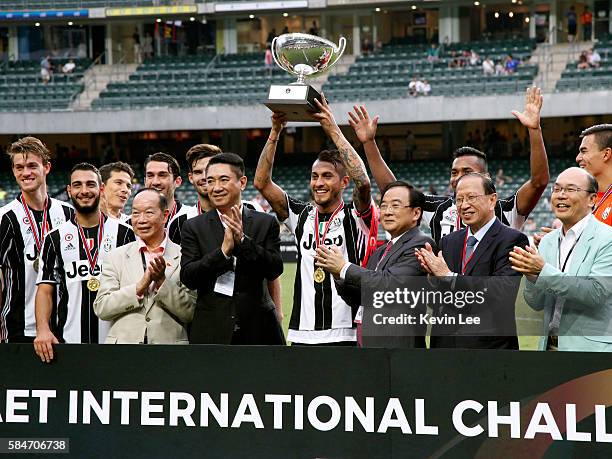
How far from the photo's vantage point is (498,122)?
36594 millimetres

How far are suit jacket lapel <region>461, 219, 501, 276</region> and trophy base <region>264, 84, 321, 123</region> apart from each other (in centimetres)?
133

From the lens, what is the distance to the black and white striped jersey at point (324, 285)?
583cm

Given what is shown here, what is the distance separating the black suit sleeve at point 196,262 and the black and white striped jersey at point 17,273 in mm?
1285

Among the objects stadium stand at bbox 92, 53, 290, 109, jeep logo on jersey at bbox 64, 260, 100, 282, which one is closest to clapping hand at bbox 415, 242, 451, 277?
Result: jeep logo on jersey at bbox 64, 260, 100, 282

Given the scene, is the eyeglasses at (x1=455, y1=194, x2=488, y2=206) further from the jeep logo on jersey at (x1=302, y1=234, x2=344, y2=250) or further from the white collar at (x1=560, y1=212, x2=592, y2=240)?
the jeep logo on jersey at (x1=302, y1=234, x2=344, y2=250)

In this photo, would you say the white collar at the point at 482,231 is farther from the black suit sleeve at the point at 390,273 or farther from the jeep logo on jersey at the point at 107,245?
the jeep logo on jersey at the point at 107,245

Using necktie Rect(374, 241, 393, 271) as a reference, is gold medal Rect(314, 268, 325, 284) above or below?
below

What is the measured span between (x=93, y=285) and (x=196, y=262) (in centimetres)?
85

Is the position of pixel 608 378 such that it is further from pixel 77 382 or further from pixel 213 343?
pixel 77 382

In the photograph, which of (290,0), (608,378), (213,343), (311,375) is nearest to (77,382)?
(213,343)

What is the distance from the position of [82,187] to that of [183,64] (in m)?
34.0

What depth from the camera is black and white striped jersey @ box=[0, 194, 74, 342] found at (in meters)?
6.31

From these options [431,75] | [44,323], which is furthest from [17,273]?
[431,75]

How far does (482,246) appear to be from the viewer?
5.23m
